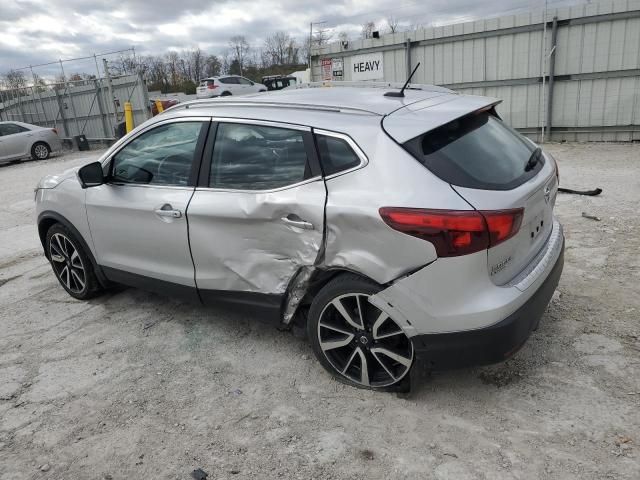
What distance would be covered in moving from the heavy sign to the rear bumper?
12.0m

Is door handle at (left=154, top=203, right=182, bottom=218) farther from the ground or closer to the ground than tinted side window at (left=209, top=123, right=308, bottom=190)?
closer to the ground

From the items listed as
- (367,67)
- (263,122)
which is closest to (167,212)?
(263,122)

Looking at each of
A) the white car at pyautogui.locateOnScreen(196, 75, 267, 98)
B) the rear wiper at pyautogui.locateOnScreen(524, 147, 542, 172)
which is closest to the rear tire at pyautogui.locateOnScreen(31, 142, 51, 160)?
the white car at pyautogui.locateOnScreen(196, 75, 267, 98)

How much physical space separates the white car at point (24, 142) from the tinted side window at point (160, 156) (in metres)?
14.6

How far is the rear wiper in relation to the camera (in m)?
2.92

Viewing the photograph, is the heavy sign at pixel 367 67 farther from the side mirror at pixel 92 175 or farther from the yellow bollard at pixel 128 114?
the side mirror at pixel 92 175

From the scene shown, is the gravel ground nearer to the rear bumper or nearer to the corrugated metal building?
the rear bumper

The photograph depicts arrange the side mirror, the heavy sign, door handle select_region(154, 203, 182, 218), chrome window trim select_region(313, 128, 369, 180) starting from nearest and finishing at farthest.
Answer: chrome window trim select_region(313, 128, 369, 180), door handle select_region(154, 203, 182, 218), the side mirror, the heavy sign

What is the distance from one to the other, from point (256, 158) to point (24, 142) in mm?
16059

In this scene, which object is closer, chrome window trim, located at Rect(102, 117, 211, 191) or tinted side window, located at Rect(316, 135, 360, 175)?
tinted side window, located at Rect(316, 135, 360, 175)

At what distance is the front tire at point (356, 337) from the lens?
277 cm

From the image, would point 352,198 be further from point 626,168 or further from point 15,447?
point 626,168

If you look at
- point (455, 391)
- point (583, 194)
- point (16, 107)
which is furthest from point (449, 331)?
point (16, 107)

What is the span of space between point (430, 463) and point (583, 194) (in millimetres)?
5512
